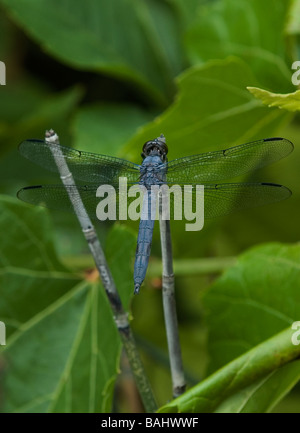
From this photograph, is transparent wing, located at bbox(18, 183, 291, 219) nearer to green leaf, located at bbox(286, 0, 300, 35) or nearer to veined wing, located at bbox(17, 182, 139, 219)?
veined wing, located at bbox(17, 182, 139, 219)

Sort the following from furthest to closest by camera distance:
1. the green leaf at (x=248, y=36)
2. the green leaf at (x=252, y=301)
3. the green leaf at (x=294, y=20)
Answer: the green leaf at (x=248, y=36)
the green leaf at (x=294, y=20)
the green leaf at (x=252, y=301)

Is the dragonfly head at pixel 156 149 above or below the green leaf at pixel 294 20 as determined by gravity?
below

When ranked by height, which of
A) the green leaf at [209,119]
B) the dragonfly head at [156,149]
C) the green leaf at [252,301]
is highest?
the green leaf at [209,119]

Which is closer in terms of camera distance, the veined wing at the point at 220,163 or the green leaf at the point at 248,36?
the veined wing at the point at 220,163

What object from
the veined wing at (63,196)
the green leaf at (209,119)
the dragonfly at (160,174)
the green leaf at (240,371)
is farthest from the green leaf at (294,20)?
the green leaf at (240,371)

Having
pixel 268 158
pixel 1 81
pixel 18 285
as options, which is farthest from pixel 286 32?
pixel 1 81

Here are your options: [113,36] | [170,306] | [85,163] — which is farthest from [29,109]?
[170,306]

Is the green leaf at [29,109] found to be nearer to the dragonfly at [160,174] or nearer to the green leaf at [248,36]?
the green leaf at [248,36]
